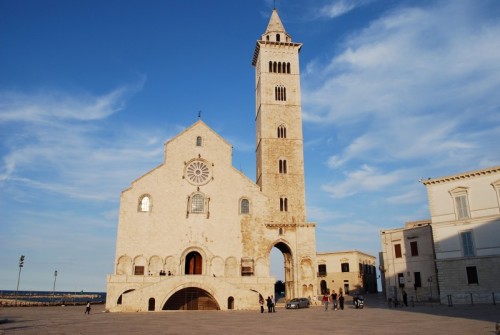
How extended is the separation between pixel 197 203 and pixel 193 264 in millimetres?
6069

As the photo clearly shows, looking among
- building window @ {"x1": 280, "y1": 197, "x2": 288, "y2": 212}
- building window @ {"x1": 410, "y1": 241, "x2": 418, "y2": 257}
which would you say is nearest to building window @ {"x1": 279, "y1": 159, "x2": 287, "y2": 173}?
building window @ {"x1": 280, "y1": 197, "x2": 288, "y2": 212}

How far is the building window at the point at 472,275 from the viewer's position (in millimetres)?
34500

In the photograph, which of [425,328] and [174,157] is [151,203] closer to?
[174,157]

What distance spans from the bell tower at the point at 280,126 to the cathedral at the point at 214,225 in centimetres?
12

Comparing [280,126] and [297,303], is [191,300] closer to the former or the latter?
[297,303]

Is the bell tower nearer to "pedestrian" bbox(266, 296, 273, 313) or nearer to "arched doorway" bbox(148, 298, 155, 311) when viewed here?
"pedestrian" bbox(266, 296, 273, 313)

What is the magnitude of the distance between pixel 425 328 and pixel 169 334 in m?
10.6

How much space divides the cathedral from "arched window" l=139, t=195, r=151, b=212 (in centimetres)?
10

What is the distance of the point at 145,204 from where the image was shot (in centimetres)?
4084

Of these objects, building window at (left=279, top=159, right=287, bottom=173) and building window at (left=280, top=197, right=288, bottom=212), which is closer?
building window at (left=280, top=197, right=288, bottom=212)

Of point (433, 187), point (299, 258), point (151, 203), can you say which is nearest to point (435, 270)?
point (433, 187)

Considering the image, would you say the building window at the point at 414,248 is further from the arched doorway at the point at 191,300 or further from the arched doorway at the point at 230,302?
the arched doorway at the point at 191,300

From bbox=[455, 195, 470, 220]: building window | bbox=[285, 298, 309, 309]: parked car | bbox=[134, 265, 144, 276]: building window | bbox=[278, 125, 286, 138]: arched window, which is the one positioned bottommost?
bbox=[285, 298, 309, 309]: parked car

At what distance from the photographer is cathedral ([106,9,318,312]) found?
36.6 m
